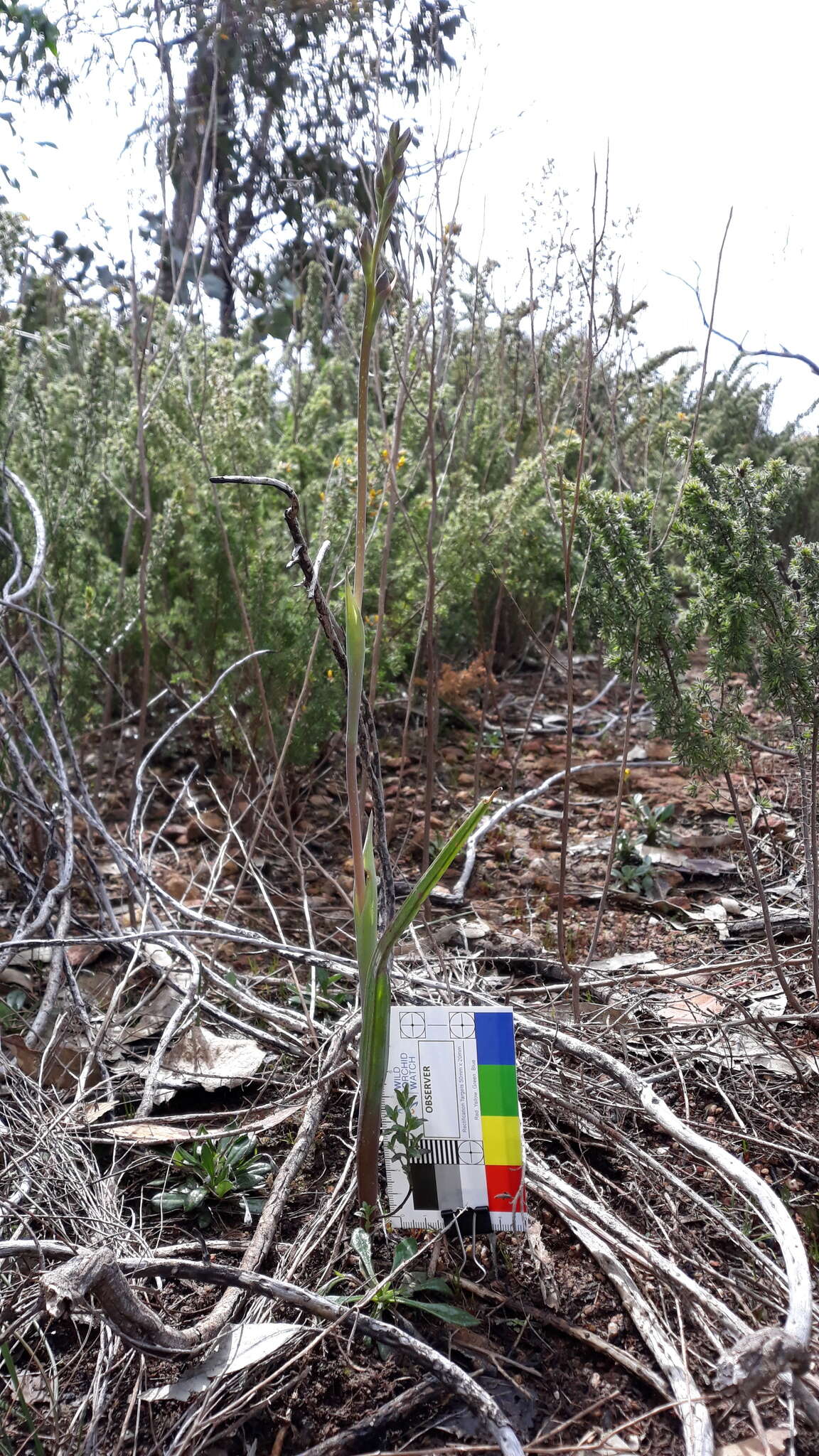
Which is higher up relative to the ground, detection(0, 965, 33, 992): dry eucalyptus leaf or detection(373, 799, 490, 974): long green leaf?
detection(373, 799, 490, 974): long green leaf

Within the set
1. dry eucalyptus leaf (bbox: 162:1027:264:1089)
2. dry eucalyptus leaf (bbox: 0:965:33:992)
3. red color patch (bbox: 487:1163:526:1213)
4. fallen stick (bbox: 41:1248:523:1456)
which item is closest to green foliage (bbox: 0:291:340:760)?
dry eucalyptus leaf (bbox: 0:965:33:992)

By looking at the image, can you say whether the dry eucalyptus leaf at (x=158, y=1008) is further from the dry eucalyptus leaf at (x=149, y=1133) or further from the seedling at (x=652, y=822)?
the seedling at (x=652, y=822)

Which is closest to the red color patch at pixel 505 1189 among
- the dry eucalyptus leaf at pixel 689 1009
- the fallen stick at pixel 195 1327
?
the fallen stick at pixel 195 1327

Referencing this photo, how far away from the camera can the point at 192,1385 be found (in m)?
1.14

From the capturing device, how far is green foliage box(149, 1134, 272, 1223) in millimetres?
1467

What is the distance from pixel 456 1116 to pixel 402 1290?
0.73 ft

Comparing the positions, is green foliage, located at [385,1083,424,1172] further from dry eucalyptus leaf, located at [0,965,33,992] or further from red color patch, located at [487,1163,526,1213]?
dry eucalyptus leaf, located at [0,965,33,992]

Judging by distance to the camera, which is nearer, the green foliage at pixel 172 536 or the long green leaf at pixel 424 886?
the long green leaf at pixel 424 886

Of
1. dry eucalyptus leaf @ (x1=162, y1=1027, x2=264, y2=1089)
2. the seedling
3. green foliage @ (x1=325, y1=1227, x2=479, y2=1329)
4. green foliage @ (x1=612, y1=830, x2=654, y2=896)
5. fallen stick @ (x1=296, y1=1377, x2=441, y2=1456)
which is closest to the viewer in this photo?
fallen stick @ (x1=296, y1=1377, x2=441, y2=1456)

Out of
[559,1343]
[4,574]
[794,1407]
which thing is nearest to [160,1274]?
[559,1343]

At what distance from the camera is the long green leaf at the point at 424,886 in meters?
1.15

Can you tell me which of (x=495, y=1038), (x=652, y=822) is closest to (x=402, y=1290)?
(x=495, y=1038)

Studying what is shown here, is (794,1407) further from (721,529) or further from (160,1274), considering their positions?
(721,529)

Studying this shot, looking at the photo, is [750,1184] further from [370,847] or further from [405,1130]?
[370,847]
